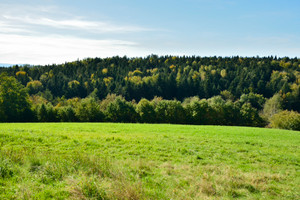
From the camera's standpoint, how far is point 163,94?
141 metres

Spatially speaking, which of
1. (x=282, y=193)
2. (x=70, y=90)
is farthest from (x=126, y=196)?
(x=70, y=90)

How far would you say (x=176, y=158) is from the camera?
1256 centimetres

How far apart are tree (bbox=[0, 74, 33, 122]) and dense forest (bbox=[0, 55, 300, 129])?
239 mm

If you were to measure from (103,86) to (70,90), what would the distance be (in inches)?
840

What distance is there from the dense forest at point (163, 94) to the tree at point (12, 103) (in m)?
0.24

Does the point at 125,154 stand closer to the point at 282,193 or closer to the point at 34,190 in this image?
the point at 34,190

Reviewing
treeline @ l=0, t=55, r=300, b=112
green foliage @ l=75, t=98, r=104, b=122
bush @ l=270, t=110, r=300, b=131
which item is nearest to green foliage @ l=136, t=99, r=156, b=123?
A: green foliage @ l=75, t=98, r=104, b=122

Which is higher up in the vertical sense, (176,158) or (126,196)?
(126,196)

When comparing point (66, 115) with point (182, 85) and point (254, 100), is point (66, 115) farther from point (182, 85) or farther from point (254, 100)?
point (182, 85)

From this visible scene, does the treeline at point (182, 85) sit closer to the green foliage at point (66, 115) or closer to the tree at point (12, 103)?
the tree at point (12, 103)

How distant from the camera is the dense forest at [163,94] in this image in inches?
2488

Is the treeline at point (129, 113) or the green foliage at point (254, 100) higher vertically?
the green foliage at point (254, 100)

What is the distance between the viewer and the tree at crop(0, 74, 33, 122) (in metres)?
59.3

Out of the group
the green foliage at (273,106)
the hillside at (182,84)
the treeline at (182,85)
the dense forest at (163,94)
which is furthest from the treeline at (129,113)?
the hillside at (182,84)
